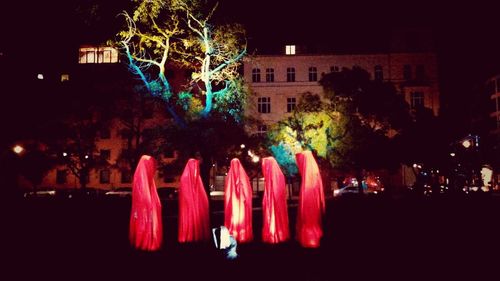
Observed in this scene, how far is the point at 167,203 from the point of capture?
28.4 meters

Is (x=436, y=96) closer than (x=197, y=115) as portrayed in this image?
No

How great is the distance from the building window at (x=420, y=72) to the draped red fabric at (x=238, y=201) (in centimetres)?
4110

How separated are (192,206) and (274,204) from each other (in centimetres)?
256

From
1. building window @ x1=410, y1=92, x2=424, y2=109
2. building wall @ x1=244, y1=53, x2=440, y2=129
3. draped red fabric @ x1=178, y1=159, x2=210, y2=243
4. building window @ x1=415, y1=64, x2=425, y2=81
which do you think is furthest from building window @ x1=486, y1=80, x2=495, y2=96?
draped red fabric @ x1=178, y1=159, x2=210, y2=243

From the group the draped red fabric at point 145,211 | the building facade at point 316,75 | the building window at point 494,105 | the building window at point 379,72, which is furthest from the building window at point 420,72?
the draped red fabric at point 145,211

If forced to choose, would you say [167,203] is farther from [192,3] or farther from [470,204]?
[470,204]

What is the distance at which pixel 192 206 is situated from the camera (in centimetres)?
1445

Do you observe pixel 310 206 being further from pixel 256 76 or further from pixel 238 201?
pixel 256 76

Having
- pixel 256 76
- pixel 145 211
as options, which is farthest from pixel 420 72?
pixel 145 211

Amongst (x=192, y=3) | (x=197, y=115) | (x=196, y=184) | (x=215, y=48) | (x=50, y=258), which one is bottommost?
(x=50, y=258)

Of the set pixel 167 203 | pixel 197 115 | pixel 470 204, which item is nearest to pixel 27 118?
pixel 167 203

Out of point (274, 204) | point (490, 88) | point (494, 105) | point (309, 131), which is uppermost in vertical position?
point (490, 88)

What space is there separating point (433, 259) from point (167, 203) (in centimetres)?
1956

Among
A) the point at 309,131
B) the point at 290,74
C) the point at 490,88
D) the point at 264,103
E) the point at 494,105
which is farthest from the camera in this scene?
the point at 490,88
